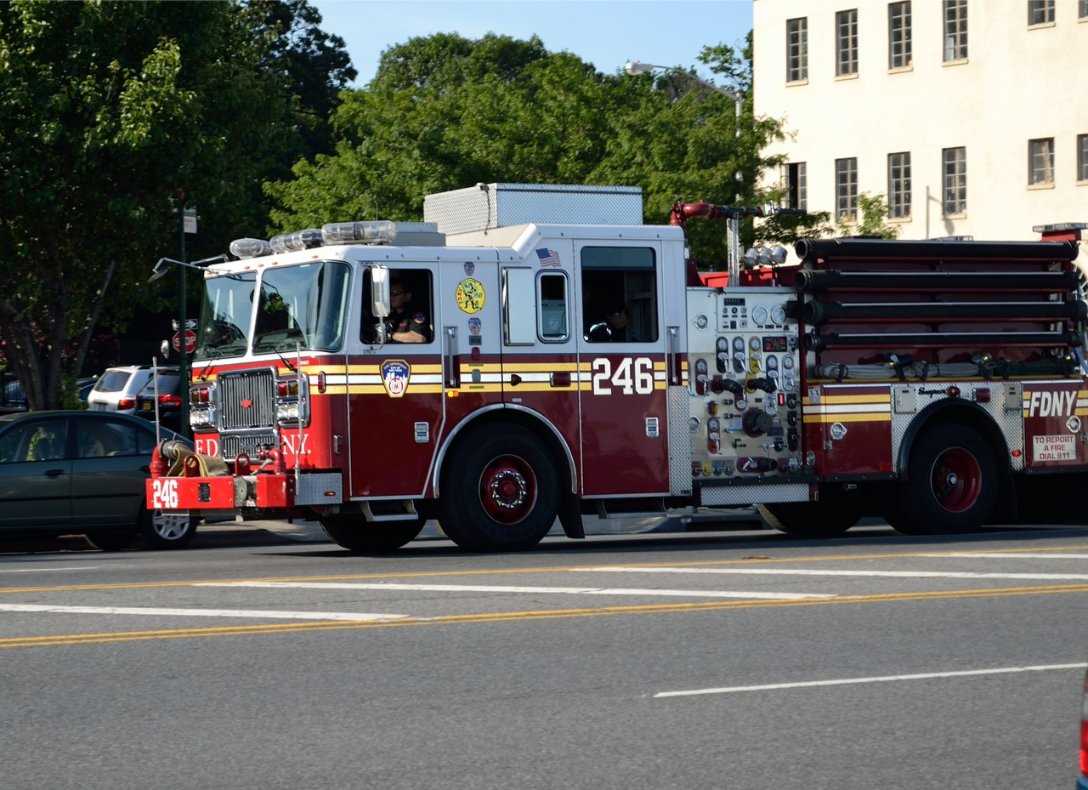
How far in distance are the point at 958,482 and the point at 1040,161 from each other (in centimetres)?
2995

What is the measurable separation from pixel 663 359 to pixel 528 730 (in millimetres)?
9732

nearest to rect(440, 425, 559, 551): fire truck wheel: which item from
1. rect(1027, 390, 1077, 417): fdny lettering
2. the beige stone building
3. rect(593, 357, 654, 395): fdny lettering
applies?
rect(593, 357, 654, 395): fdny lettering

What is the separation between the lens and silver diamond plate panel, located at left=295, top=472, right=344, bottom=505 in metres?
16.2

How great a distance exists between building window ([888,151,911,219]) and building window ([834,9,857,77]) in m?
2.78

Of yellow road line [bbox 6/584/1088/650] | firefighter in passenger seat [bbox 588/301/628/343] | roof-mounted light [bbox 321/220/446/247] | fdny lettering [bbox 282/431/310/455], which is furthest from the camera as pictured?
firefighter in passenger seat [bbox 588/301/628/343]

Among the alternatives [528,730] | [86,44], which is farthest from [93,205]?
[528,730]

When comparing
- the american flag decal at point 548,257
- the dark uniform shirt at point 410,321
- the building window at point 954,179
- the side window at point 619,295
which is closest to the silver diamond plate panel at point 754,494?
the side window at point 619,295

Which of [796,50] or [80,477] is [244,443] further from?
[796,50]

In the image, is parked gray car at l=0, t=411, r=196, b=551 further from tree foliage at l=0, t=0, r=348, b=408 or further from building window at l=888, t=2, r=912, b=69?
building window at l=888, t=2, r=912, b=69

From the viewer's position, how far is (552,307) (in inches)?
677

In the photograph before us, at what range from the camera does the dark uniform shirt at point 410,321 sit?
16594 mm

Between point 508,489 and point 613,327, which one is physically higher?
point 613,327

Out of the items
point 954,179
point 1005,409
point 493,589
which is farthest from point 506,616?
point 954,179

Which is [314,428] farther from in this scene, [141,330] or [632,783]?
[141,330]
